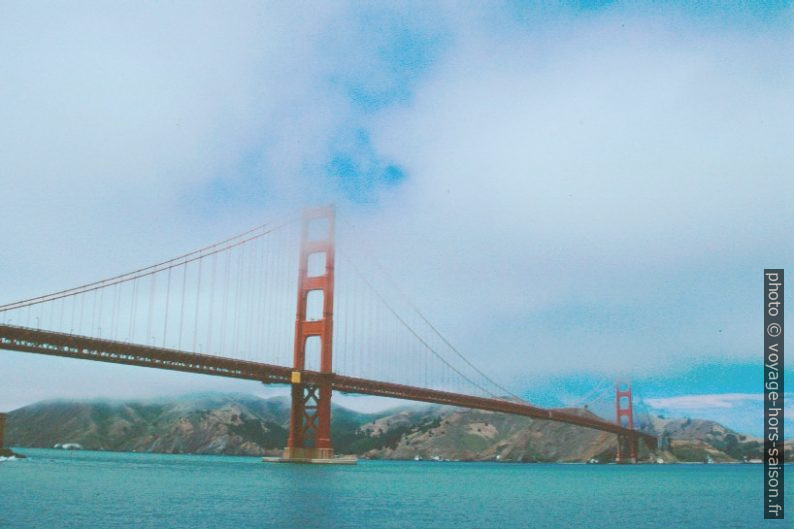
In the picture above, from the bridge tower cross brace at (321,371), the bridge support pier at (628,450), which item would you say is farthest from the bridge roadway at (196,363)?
the bridge support pier at (628,450)

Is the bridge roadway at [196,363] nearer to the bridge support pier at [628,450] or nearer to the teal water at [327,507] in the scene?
the teal water at [327,507]

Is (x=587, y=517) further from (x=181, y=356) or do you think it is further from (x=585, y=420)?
(x=585, y=420)

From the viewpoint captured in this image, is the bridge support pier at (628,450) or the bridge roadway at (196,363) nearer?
the bridge roadway at (196,363)

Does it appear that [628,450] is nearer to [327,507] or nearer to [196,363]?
[196,363]

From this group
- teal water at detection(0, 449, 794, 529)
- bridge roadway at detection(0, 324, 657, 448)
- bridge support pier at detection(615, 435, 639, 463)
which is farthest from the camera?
bridge support pier at detection(615, 435, 639, 463)

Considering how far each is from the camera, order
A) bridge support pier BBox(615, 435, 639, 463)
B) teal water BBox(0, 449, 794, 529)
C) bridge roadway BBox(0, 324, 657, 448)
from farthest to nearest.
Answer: bridge support pier BBox(615, 435, 639, 463), bridge roadway BBox(0, 324, 657, 448), teal water BBox(0, 449, 794, 529)

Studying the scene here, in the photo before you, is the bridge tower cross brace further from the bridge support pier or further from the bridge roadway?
the bridge support pier

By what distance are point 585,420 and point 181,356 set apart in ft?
185

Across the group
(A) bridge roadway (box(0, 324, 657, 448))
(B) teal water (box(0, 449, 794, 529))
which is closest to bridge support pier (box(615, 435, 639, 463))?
(A) bridge roadway (box(0, 324, 657, 448))

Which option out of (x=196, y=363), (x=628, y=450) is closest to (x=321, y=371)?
(x=196, y=363)

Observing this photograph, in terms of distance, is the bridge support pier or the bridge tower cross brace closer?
the bridge tower cross brace

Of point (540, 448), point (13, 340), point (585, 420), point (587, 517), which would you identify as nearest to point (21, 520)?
point (587, 517)

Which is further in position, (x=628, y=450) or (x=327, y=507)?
(x=628, y=450)

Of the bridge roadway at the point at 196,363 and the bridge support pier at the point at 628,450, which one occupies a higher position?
the bridge roadway at the point at 196,363
